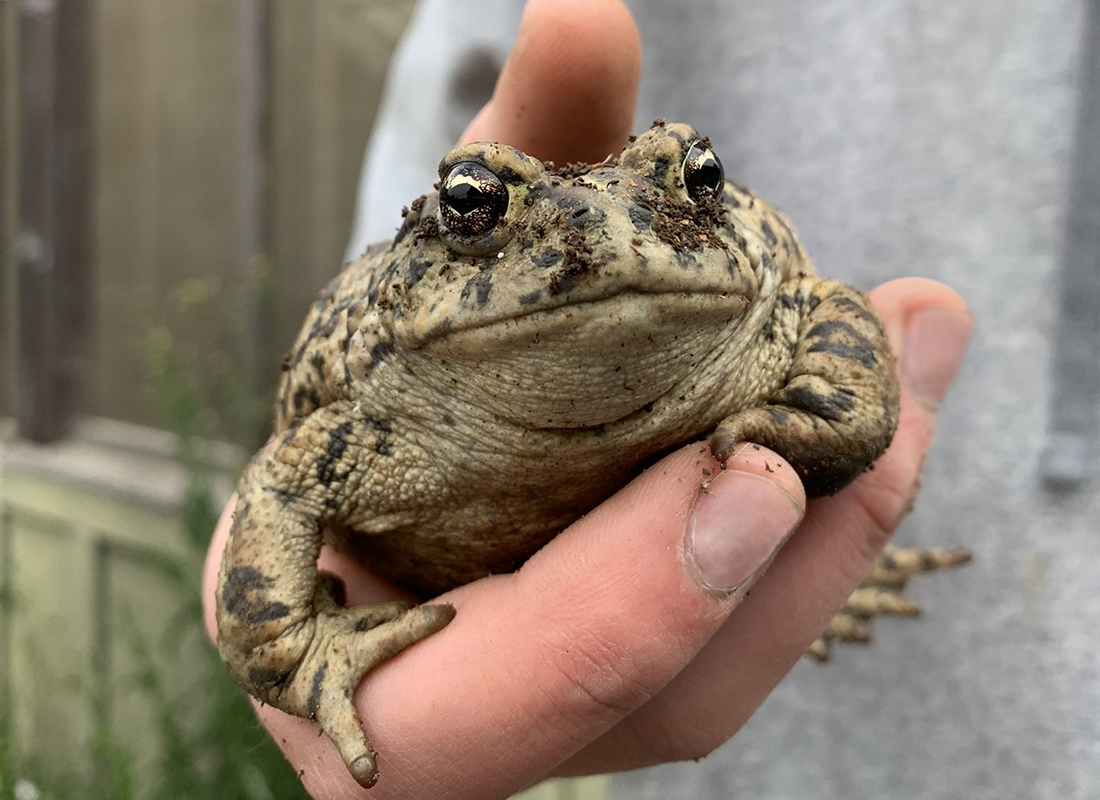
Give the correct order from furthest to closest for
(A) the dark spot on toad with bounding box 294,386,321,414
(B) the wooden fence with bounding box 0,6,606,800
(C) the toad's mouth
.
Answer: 1. (B) the wooden fence with bounding box 0,6,606,800
2. (A) the dark spot on toad with bounding box 294,386,321,414
3. (C) the toad's mouth

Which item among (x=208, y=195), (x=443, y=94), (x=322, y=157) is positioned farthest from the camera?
(x=208, y=195)

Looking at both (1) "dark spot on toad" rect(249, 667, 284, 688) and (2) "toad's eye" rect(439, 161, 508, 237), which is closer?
(2) "toad's eye" rect(439, 161, 508, 237)

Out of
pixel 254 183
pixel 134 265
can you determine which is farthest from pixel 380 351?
pixel 134 265

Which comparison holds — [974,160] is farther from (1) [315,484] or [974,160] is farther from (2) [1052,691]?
(1) [315,484]

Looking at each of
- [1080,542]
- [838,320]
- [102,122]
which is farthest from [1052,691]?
[102,122]

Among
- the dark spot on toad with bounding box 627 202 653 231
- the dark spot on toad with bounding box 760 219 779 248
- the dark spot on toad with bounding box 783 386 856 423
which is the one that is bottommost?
the dark spot on toad with bounding box 783 386 856 423

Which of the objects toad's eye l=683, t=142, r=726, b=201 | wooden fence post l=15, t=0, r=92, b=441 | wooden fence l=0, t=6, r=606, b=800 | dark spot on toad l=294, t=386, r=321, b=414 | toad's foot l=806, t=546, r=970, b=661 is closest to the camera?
toad's eye l=683, t=142, r=726, b=201

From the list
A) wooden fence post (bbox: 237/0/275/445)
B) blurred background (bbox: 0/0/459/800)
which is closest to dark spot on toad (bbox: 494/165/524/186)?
blurred background (bbox: 0/0/459/800)

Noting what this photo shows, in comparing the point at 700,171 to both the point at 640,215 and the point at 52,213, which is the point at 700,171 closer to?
the point at 640,215

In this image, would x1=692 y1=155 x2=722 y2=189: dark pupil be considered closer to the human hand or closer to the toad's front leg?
the human hand
